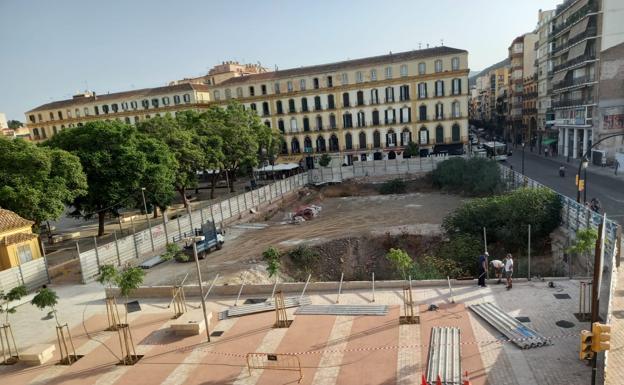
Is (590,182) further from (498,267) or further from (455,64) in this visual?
(455,64)

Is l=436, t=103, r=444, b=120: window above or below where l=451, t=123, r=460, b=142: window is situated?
above

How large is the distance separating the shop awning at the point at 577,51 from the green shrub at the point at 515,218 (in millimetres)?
32461

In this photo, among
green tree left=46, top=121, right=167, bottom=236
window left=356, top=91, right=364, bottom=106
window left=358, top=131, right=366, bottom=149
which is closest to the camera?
green tree left=46, top=121, right=167, bottom=236

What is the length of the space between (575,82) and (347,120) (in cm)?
2865

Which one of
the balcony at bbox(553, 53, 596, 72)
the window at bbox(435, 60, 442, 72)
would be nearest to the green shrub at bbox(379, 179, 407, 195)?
the window at bbox(435, 60, 442, 72)

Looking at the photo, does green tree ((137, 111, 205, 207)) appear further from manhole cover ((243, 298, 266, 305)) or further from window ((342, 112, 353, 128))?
window ((342, 112, 353, 128))

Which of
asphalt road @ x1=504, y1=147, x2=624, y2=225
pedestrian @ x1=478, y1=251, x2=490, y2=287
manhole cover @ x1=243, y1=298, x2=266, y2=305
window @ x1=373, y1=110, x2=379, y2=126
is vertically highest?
window @ x1=373, y1=110, x2=379, y2=126

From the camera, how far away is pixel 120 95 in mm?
71625

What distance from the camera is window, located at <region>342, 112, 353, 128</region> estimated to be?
62.5m

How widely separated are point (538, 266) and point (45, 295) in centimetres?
2125

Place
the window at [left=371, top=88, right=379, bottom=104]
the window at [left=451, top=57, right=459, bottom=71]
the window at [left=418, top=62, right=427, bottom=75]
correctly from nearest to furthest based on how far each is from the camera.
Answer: the window at [left=451, top=57, right=459, bottom=71] < the window at [left=418, top=62, right=427, bottom=75] < the window at [left=371, top=88, right=379, bottom=104]

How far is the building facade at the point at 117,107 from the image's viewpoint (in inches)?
2712

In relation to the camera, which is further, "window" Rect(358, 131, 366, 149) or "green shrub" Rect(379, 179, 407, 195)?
"window" Rect(358, 131, 366, 149)

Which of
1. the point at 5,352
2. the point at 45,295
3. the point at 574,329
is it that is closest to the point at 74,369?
the point at 45,295
